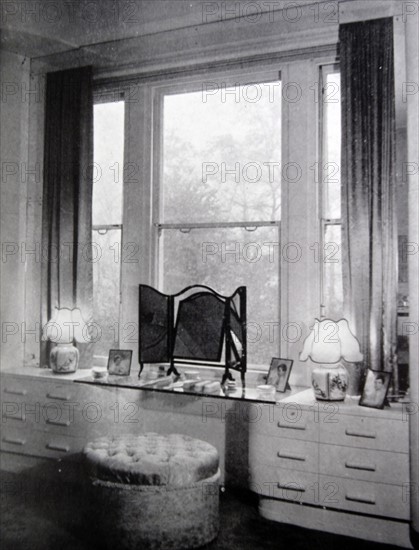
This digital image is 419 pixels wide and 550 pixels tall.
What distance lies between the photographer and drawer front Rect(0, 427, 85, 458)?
385 cm

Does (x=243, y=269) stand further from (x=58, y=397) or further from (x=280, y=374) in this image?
(x=58, y=397)

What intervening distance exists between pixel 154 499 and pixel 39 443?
5.31 ft

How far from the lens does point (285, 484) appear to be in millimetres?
3117

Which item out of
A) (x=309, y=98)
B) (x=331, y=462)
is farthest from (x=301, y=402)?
(x=309, y=98)

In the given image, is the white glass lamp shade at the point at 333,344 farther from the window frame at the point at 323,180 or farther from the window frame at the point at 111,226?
the window frame at the point at 111,226

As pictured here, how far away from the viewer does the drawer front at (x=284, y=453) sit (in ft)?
10.1

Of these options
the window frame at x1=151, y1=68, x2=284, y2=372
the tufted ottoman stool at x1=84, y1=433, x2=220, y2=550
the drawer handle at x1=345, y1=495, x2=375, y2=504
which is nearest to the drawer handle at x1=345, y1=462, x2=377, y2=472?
the drawer handle at x1=345, y1=495, x2=375, y2=504

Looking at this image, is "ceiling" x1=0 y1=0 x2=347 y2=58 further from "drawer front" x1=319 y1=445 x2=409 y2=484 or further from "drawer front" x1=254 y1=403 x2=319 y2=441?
"drawer front" x1=319 y1=445 x2=409 y2=484

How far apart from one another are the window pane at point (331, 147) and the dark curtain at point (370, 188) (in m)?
0.21

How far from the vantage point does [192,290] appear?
13.3ft

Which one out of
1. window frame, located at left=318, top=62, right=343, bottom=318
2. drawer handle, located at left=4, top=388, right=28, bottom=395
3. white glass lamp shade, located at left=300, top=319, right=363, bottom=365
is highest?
window frame, located at left=318, top=62, right=343, bottom=318

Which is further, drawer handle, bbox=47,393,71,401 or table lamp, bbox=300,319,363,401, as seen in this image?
drawer handle, bbox=47,393,71,401

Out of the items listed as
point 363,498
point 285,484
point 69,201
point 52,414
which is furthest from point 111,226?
point 363,498

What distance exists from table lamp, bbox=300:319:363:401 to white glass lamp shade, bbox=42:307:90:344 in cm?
194
